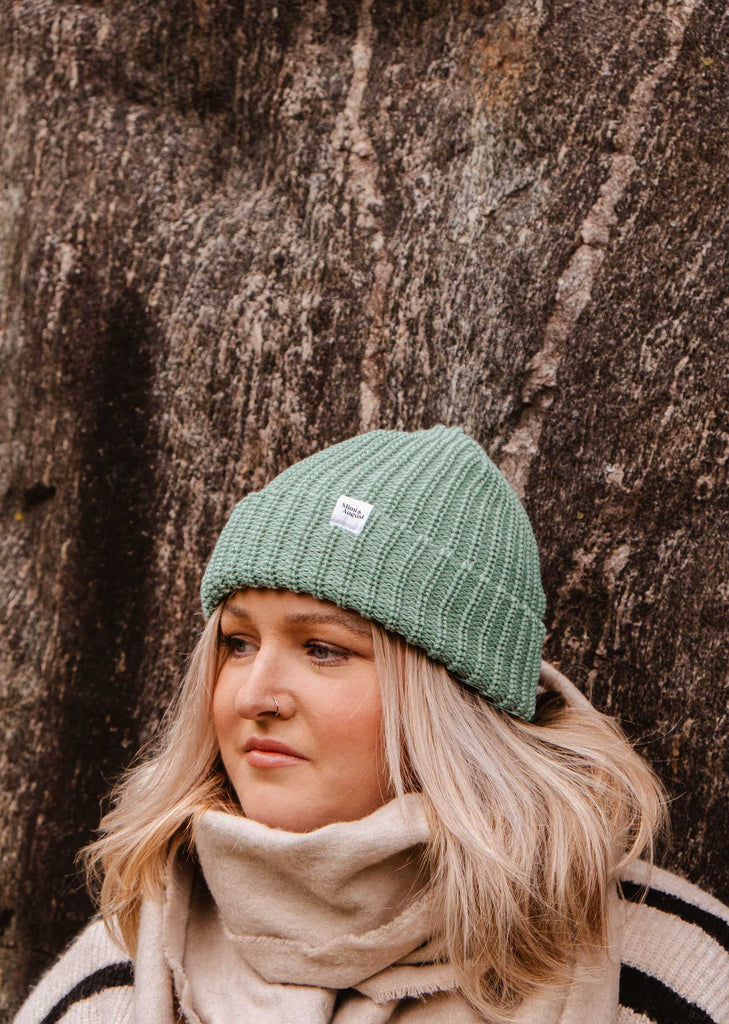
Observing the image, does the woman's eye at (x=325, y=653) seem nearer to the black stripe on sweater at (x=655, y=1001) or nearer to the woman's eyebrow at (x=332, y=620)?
the woman's eyebrow at (x=332, y=620)

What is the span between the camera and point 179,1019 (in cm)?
192

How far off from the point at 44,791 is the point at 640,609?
178 cm

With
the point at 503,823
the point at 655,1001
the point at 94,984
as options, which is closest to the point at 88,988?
the point at 94,984

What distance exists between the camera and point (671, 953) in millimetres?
1969

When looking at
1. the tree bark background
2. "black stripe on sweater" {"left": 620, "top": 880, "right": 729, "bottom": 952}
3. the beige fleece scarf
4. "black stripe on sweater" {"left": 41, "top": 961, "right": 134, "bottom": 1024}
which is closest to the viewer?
the beige fleece scarf

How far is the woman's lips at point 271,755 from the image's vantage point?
6.12 ft

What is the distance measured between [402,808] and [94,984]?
3.05 ft

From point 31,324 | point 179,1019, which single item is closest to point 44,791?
point 179,1019

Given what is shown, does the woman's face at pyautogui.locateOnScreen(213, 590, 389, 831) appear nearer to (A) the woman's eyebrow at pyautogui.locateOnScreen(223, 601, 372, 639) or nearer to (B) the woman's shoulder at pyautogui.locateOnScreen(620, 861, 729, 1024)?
(A) the woman's eyebrow at pyautogui.locateOnScreen(223, 601, 372, 639)

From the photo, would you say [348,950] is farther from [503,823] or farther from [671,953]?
[671,953]

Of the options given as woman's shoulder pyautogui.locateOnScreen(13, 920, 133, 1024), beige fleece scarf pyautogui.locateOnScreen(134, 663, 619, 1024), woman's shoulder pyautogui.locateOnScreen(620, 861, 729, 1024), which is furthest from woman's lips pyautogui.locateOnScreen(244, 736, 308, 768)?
woman's shoulder pyautogui.locateOnScreen(620, 861, 729, 1024)

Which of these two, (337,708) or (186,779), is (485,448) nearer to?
(337,708)

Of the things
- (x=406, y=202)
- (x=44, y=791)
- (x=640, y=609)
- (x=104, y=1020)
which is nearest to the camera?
(x=104, y=1020)

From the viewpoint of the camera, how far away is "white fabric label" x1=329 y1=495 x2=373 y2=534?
1921mm
